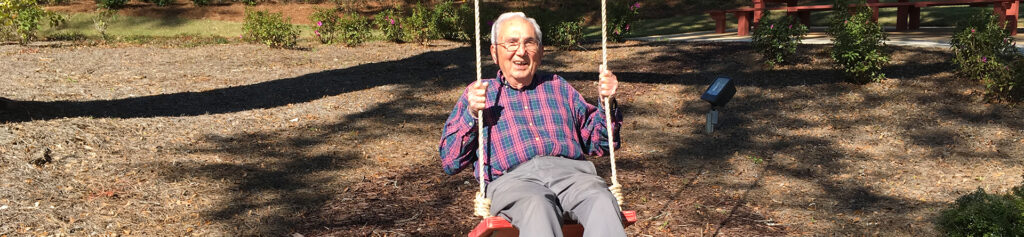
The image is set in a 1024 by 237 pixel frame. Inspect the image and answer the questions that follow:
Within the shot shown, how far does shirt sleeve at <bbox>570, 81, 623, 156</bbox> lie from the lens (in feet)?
11.9

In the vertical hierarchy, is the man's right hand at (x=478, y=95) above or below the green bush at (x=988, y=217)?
above

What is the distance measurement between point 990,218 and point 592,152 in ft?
6.54

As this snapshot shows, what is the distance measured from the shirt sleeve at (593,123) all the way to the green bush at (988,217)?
73.6 inches

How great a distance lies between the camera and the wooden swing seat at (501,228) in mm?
3061

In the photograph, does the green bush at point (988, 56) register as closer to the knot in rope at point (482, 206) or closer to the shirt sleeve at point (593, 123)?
the shirt sleeve at point (593, 123)

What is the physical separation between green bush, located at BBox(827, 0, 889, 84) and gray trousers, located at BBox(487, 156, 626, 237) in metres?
5.89

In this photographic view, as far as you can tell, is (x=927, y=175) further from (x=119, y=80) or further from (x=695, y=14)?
(x=695, y=14)

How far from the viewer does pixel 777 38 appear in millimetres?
9469

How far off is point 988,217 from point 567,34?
8.29 metres

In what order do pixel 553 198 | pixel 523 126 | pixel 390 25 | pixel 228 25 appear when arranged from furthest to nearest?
pixel 228 25, pixel 390 25, pixel 523 126, pixel 553 198

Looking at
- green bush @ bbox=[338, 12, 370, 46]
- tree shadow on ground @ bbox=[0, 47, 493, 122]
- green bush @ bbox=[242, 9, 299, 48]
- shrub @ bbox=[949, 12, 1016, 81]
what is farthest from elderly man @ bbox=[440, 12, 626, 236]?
green bush @ bbox=[338, 12, 370, 46]

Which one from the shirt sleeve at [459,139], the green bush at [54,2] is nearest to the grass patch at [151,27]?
the green bush at [54,2]

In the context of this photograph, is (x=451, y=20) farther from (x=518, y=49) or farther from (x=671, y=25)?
(x=518, y=49)

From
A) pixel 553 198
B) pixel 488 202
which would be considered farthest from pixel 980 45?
pixel 488 202
